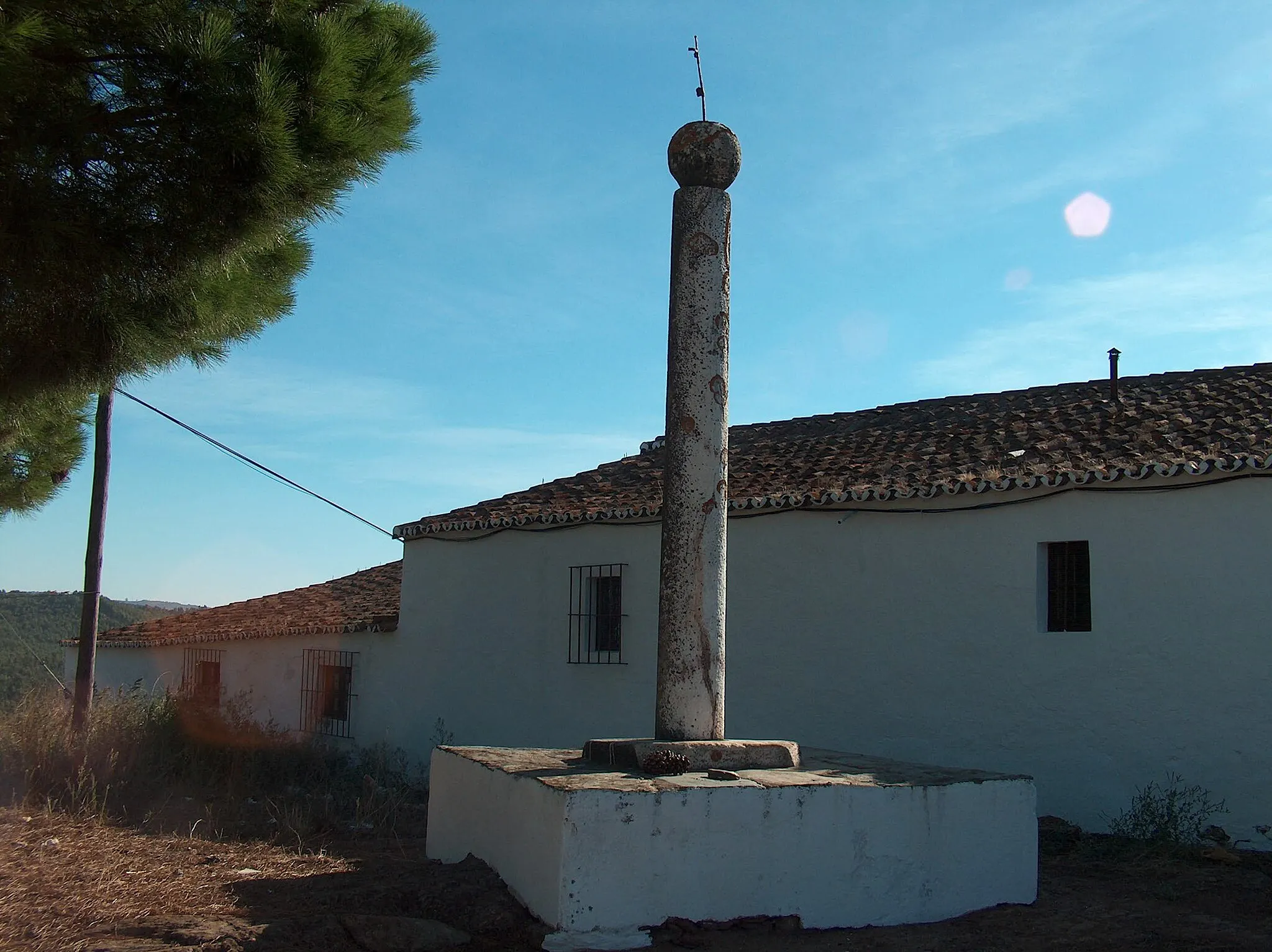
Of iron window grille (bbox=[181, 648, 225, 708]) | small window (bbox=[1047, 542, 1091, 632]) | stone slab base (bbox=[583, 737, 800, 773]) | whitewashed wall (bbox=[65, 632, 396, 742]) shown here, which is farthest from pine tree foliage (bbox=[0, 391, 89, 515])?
iron window grille (bbox=[181, 648, 225, 708])

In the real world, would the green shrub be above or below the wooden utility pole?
below

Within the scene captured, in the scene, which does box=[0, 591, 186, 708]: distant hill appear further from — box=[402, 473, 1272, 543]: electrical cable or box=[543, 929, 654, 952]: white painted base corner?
box=[543, 929, 654, 952]: white painted base corner

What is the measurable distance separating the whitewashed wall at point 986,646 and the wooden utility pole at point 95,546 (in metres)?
4.42

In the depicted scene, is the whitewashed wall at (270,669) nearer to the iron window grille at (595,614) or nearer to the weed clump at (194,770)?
the weed clump at (194,770)

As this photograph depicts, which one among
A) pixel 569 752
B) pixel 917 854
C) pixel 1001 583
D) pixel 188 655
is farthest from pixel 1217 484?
pixel 188 655

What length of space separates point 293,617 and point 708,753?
12.8 meters

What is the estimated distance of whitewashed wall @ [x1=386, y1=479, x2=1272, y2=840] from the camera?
8.17 meters

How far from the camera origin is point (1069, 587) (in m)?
9.09

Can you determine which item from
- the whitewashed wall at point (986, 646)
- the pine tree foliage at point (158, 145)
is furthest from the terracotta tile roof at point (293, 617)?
the pine tree foliage at point (158, 145)

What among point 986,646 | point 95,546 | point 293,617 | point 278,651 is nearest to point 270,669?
point 278,651

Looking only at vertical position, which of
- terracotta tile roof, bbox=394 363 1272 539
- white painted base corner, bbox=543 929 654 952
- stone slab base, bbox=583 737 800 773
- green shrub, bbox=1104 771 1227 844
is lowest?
white painted base corner, bbox=543 929 654 952

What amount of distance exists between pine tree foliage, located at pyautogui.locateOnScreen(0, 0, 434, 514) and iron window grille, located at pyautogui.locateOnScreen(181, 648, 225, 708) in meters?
12.7

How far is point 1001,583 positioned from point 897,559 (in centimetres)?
92

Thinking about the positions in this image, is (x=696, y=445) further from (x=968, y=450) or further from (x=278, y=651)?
(x=278, y=651)
